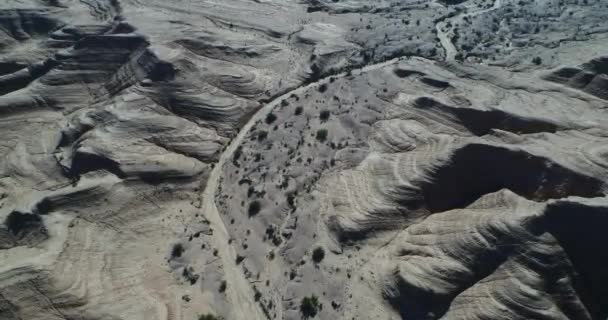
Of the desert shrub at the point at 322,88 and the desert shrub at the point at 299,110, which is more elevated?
the desert shrub at the point at 322,88

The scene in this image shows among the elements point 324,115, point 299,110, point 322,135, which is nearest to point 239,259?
point 322,135

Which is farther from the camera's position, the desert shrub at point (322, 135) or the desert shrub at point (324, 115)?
the desert shrub at point (324, 115)

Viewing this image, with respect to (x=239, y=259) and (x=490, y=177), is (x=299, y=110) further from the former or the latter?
(x=490, y=177)

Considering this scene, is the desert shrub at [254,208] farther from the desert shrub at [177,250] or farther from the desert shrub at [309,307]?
the desert shrub at [309,307]

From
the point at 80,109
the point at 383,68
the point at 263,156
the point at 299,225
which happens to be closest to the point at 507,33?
the point at 383,68

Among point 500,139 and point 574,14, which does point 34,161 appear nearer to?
point 500,139

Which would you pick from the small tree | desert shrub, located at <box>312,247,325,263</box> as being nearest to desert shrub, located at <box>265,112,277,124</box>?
desert shrub, located at <box>312,247,325,263</box>

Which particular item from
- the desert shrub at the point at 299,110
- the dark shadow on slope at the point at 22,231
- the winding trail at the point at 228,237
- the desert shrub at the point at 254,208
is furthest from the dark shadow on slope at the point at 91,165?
the desert shrub at the point at 299,110
